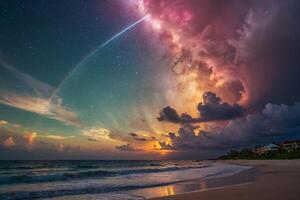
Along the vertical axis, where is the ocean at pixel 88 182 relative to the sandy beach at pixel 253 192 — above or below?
above

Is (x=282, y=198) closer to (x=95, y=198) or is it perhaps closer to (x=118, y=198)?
(x=118, y=198)

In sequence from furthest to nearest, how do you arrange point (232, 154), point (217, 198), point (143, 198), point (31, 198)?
1. point (232, 154)
2. point (31, 198)
3. point (143, 198)
4. point (217, 198)

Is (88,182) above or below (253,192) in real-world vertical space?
above

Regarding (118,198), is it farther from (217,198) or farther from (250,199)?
(250,199)

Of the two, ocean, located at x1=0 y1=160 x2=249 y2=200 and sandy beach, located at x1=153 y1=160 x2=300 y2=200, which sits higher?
ocean, located at x1=0 y1=160 x2=249 y2=200

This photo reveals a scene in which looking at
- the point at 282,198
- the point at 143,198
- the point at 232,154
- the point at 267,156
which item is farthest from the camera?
the point at 232,154

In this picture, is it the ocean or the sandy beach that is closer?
the sandy beach

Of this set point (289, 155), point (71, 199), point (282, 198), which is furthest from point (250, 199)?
point (289, 155)

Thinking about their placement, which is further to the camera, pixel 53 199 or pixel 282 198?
pixel 53 199

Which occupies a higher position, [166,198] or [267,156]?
[267,156]

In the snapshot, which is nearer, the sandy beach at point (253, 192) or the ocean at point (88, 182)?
the sandy beach at point (253, 192)

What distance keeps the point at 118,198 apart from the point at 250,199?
6.64 meters

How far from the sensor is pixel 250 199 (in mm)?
12758

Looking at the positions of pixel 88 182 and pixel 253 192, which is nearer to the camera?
pixel 253 192
